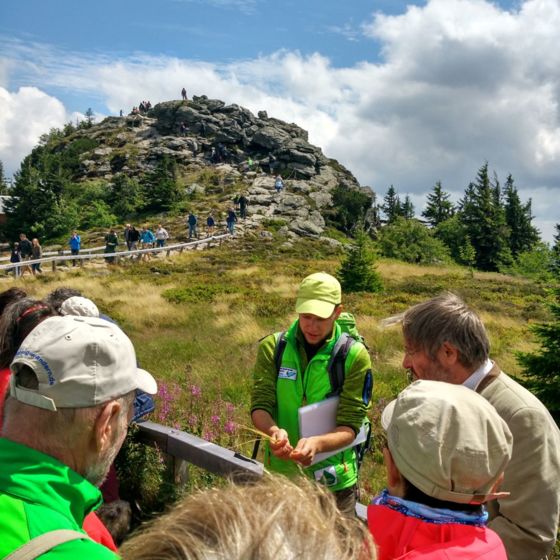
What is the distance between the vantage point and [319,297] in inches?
119

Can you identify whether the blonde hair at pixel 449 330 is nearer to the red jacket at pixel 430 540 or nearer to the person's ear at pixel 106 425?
the red jacket at pixel 430 540

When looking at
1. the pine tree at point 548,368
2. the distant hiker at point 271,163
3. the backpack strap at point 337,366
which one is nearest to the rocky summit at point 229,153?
the distant hiker at point 271,163

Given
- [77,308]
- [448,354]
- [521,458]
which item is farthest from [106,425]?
[77,308]

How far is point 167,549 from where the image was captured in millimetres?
1006

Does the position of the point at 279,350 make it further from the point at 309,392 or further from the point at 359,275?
the point at 359,275

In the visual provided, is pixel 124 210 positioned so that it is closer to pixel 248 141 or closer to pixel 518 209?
pixel 248 141

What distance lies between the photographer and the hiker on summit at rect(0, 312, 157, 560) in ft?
4.37

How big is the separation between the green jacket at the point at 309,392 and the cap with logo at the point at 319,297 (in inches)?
7.6

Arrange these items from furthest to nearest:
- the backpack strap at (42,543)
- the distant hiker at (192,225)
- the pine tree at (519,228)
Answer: the pine tree at (519,228) → the distant hiker at (192,225) → the backpack strap at (42,543)

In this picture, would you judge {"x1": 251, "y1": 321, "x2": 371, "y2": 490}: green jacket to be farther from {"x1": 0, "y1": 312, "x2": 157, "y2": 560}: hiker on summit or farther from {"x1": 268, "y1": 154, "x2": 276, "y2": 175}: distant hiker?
{"x1": 268, "y1": 154, "x2": 276, "y2": 175}: distant hiker

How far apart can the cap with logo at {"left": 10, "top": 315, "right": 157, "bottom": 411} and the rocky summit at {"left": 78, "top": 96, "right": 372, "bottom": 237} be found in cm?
4338

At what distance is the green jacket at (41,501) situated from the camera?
119cm

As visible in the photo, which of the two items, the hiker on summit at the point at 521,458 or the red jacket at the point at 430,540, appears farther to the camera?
the hiker on summit at the point at 521,458

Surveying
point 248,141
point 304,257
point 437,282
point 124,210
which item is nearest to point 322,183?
point 248,141
